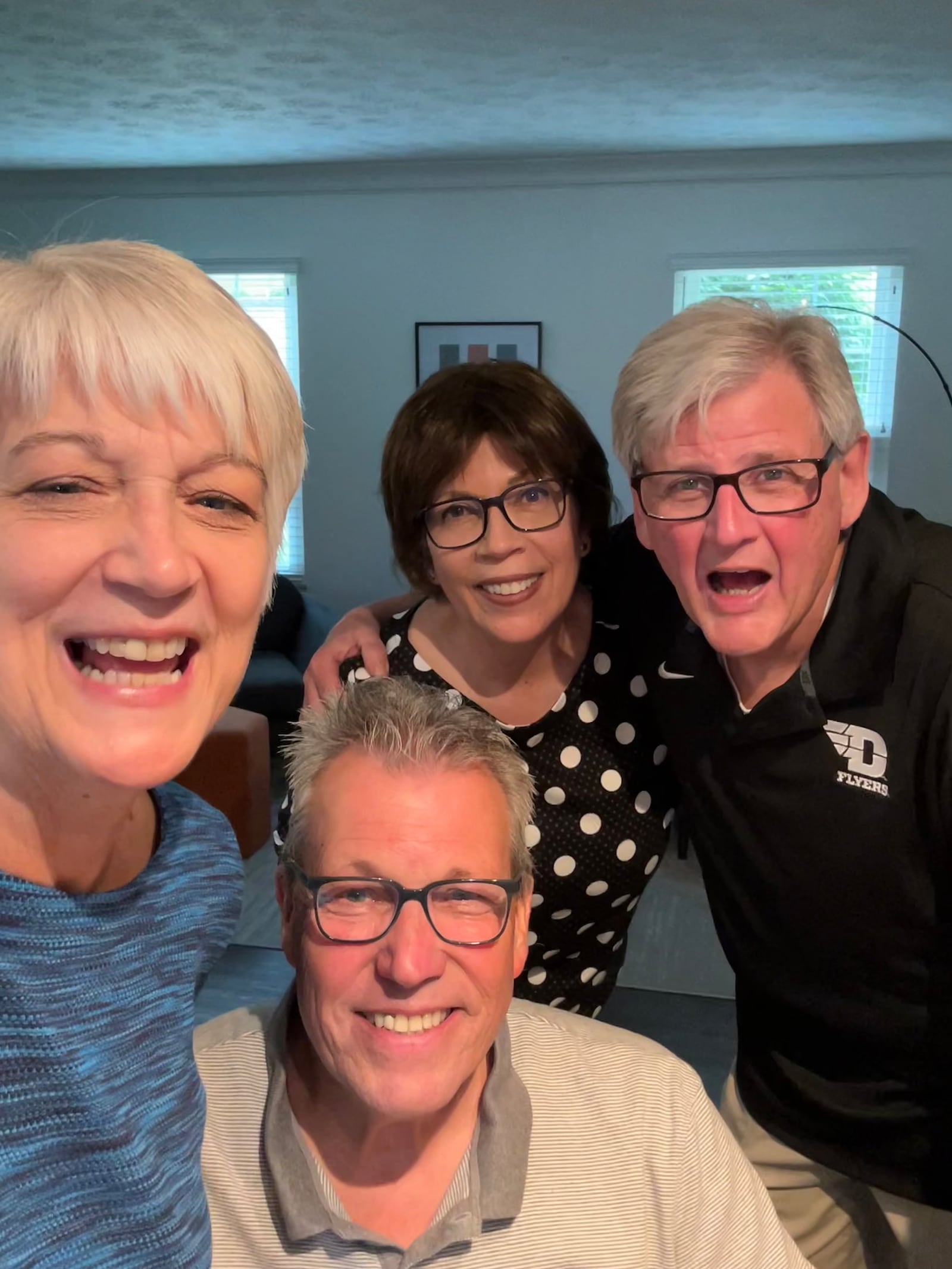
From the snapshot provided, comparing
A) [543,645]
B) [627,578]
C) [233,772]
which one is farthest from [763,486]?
[233,772]

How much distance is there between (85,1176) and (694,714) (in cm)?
99

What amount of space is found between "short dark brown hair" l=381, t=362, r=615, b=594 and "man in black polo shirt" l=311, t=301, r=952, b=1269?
203 millimetres

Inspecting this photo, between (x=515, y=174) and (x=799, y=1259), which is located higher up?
(x=515, y=174)

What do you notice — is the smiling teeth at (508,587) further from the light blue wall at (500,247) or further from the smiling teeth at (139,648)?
the light blue wall at (500,247)

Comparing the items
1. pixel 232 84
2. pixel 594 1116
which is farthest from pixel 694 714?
pixel 232 84

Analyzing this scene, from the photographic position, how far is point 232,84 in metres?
4.22

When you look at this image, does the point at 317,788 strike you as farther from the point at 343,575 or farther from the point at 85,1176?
the point at 343,575

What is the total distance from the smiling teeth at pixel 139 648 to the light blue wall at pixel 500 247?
5080mm

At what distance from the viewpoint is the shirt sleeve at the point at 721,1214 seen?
109 cm

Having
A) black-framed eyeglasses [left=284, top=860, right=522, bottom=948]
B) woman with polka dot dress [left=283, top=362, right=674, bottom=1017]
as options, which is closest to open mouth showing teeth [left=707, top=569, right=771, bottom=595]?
woman with polka dot dress [left=283, top=362, right=674, bottom=1017]

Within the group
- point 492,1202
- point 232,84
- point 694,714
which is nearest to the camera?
point 492,1202

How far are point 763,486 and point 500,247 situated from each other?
5121 millimetres

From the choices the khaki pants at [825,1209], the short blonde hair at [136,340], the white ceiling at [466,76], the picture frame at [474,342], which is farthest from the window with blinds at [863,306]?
the short blonde hair at [136,340]

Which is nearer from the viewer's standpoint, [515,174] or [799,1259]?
[799,1259]
